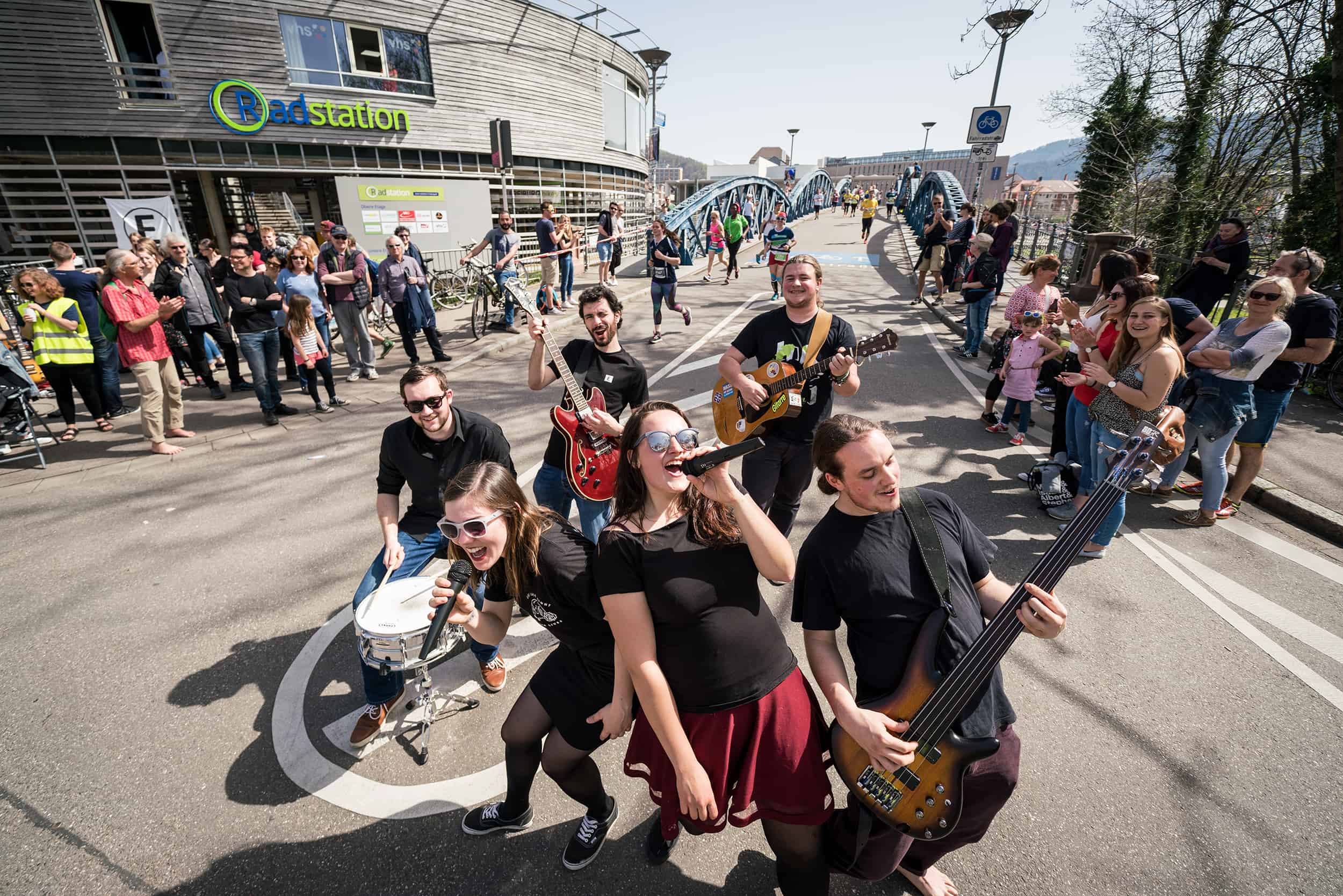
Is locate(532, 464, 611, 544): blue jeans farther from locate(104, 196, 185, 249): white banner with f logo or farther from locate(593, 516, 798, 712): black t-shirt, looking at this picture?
locate(104, 196, 185, 249): white banner with f logo

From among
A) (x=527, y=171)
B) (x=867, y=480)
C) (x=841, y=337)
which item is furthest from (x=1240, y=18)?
(x=527, y=171)

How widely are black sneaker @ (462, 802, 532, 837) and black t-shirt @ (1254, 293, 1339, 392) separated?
609 cm

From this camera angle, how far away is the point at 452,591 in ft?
6.24

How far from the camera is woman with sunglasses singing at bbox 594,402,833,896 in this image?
1.76 metres

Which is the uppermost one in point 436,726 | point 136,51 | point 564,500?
point 136,51

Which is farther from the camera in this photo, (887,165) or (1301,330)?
(887,165)

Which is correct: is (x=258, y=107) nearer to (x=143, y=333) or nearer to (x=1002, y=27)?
(x=143, y=333)

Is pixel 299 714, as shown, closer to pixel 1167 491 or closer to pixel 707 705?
pixel 707 705

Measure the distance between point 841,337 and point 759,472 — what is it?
1092mm

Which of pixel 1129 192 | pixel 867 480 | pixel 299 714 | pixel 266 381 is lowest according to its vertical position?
pixel 299 714

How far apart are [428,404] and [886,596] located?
7.79 ft

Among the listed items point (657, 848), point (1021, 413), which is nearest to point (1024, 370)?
point (1021, 413)

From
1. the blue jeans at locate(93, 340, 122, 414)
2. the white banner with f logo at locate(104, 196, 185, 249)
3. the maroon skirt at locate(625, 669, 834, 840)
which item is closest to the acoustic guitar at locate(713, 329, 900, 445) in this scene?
the maroon skirt at locate(625, 669, 834, 840)

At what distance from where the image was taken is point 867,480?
1.92 metres
